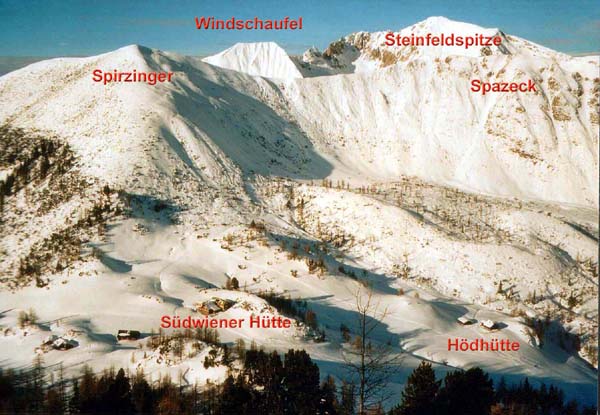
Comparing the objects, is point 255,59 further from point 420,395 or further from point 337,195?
point 420,395

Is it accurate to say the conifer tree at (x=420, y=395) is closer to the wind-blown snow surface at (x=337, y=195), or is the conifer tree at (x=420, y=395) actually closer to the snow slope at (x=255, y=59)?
the wind-blown snow surface at (x=337, y=195)

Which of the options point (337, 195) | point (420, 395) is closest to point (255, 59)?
point (337, 195)

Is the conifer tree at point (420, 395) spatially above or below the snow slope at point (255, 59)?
below

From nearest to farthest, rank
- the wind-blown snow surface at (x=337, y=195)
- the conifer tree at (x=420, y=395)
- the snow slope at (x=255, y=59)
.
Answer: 1. the conifer tree at (x=420, y=395)
2. the wind-blown snow surface at (x=337, y=195)
3. the snow slope at (x=255, y=59)

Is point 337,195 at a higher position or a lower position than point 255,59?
lower

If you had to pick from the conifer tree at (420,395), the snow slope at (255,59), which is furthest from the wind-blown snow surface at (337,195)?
the snow slope at (255,59)

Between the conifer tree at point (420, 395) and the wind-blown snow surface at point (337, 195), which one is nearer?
the conifer tree at point (420, 395)

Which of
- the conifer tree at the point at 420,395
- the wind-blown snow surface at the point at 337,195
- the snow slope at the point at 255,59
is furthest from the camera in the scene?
the snow slope at the point at 255,59

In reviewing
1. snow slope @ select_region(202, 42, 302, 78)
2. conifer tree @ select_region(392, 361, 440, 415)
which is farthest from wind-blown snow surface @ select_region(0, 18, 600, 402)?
snow slope @ select_region(202, 42, 302, 78)
